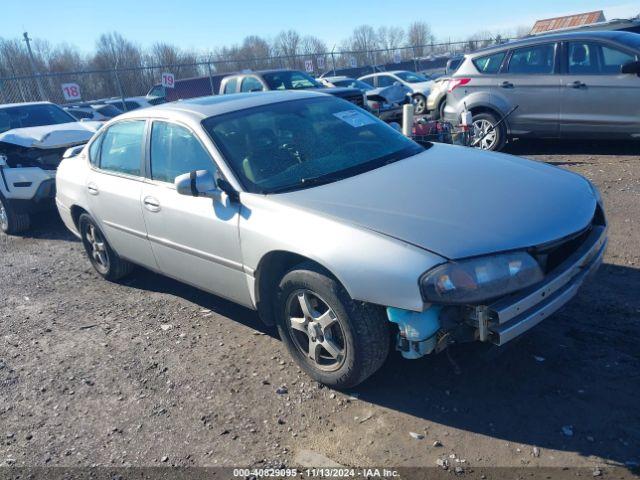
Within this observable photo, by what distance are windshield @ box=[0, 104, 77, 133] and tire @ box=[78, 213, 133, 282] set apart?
4.51 meters

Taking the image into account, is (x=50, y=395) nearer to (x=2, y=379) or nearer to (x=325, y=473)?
(x=2, y=379)

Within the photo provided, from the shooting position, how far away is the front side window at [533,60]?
7.93 meters

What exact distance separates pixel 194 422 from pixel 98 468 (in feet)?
1.79

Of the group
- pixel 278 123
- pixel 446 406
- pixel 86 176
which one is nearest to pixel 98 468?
pixel 446 406

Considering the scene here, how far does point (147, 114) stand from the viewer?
4398 mm

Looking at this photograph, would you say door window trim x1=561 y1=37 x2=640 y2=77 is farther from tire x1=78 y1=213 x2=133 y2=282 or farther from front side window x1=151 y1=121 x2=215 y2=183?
tire x1=78 y1=213 x2=133 y2=282

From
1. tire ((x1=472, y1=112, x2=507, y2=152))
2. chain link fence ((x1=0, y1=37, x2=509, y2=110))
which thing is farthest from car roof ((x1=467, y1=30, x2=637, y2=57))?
chain link fence ((x1=0, y1=37, x2=509, y2=110))

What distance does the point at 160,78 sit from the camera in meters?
28.4

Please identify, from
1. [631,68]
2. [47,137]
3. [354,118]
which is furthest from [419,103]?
[354,118]

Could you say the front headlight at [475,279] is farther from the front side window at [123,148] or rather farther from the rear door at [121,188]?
the front side window at [123,148]

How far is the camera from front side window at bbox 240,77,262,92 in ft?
40.0

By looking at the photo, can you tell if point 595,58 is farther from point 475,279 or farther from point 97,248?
point 97,248

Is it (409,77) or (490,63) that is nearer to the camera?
(490,63)

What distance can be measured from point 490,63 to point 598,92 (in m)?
1.76
